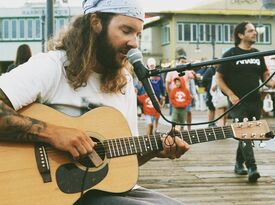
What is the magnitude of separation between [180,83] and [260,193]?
5.22 metres

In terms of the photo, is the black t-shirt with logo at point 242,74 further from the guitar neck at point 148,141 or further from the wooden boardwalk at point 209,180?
the guitar neck at point 148,141

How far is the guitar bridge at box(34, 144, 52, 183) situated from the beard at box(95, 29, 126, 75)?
0.56 metres

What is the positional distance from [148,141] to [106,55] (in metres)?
0.51

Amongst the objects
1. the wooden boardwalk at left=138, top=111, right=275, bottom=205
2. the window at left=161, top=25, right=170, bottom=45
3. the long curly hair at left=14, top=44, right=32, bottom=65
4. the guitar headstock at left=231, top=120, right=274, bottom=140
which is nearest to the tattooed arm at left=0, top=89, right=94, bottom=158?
the guitar headstock at left=231, top=120, right=274, bottom=140

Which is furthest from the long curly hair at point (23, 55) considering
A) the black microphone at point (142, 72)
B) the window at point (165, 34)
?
the window at point (165, 34)

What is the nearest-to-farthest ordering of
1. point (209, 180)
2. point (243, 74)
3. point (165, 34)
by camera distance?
point (209, 180)
point (243, 74)
point (165, 34)

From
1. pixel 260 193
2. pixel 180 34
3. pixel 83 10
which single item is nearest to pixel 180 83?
pixel 260 193

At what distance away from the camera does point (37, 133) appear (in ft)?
9.47

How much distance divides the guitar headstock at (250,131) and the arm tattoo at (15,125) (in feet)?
3.63

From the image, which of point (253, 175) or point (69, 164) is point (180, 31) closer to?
point (253, 175)

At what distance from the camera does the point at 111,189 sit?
2891 millimetres

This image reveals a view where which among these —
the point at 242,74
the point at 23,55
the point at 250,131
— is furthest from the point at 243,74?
the point at 250,131

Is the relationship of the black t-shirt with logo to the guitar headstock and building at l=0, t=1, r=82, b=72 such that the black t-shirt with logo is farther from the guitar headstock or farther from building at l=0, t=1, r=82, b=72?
building at l=0, t=1, r=82, b=72

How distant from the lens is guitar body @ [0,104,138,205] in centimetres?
280
